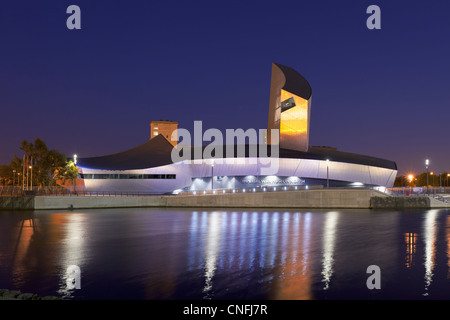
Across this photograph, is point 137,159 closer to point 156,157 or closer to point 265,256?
point 156,157

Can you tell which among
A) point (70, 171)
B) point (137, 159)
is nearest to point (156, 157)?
point (137, 159)

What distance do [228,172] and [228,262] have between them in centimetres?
5277

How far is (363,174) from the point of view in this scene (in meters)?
70.0

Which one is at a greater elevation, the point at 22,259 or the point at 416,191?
the point at 416,191

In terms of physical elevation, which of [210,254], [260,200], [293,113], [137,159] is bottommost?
[210,254]

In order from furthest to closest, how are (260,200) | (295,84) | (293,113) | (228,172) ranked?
(295,84)
(293,113)
(228,172)
(260,200)

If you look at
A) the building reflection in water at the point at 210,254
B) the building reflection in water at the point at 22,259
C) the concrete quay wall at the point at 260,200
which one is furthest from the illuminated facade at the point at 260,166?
the building reflection in water at the point at 22,259

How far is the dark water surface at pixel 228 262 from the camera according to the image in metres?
10.7

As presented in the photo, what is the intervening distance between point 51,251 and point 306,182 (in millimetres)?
57180

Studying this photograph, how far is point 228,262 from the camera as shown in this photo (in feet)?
48.2

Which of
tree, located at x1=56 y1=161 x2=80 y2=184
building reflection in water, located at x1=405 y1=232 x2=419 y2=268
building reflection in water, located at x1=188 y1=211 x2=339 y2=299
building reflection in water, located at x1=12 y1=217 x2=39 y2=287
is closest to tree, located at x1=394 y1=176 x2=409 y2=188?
tree, located at x1=56 y1=161 x2=80 y2=184

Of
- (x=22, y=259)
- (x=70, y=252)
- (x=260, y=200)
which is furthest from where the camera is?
(x=260, y=200)

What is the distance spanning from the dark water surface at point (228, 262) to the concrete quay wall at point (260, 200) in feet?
80.1
